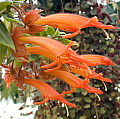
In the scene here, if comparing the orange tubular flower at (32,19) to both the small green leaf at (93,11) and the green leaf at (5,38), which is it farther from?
the small green leaf at (93,11)

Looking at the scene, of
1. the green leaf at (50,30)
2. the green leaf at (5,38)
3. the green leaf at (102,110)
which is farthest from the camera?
the green leaf at (102,110)

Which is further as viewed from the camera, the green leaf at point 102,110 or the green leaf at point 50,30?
the green leaf at point 102,110

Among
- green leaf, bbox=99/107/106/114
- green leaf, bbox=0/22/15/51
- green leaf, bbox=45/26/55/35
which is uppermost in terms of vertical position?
green leaf, bbox=0/22/15/51

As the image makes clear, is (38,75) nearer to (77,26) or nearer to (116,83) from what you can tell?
(77,26)

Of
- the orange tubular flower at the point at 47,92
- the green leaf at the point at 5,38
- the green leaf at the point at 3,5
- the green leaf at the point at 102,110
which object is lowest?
the green leaf at the point at 102,110

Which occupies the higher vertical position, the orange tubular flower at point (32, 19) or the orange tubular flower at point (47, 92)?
the orange tubular flower at point (32, 19)

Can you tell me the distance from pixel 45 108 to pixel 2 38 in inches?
28.9

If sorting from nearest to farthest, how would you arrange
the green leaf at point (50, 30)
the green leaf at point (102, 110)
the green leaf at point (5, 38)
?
the green leaf at point (5, 38)
the green leaf at point (50, 30)
the green leaf at point (102, 110)

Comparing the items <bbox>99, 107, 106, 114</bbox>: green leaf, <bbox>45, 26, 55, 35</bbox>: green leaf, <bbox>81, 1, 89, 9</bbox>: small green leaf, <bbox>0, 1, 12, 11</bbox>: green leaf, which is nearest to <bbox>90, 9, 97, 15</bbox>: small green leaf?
<bbox>81, 1, 89, 9</bbox>: small green leaf

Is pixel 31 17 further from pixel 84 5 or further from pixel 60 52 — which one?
pixel 84 5

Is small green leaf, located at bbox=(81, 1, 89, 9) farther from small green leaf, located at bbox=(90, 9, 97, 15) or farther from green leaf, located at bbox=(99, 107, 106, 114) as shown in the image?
green leaf, located at bbox=(99, 107, 106, 114)

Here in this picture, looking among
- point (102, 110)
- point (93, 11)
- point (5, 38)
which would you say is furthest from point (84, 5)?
point (5, 38)

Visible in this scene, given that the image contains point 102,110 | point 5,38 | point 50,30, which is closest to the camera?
point 5,38

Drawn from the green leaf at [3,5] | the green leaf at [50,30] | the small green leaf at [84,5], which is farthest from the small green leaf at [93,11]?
the green leaf at [3,5]
